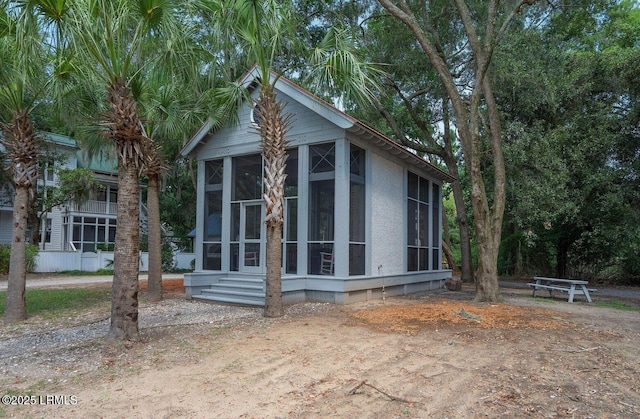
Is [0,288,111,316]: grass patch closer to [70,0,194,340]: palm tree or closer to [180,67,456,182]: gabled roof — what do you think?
[70,0,194,340]: palm tree

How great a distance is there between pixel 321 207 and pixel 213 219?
3529mm

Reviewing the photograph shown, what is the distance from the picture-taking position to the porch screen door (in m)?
11.8

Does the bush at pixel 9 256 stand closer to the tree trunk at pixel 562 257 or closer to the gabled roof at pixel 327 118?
the gabled roof at pixel 327 118

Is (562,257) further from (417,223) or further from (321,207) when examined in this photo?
(321,207)

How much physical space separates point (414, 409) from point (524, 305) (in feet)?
26.0

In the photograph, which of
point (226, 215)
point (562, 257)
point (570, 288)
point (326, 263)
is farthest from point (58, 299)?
point (562, 257)

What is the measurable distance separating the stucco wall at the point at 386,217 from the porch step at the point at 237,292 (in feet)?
9.98

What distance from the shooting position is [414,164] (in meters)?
13.7

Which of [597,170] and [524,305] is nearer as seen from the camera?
[524,305]

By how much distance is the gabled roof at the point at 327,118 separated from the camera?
402 inches

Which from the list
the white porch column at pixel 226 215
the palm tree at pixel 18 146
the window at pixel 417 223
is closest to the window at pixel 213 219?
the white porch column at pixel 226 215

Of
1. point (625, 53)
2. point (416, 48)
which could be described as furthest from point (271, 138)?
point (625, 53)

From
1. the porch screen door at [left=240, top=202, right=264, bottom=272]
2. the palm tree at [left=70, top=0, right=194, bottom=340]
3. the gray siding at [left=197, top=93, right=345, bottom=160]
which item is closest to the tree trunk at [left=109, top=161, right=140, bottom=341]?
the palm tree at [left=70, top=0, right=194, bottom=340]

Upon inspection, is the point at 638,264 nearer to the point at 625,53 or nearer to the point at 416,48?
the point at 625,53
